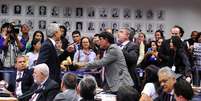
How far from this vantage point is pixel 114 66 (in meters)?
7.64

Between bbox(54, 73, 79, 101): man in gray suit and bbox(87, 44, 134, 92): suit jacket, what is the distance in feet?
4.10

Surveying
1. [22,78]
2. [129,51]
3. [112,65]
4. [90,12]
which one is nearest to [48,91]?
[112,65]

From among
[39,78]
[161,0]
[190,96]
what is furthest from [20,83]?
[161,0]

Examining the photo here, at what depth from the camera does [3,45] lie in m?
10.1

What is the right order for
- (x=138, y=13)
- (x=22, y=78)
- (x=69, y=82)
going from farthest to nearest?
(x=138, y=13) → (x=22, y=78) → (x=69, y=82)

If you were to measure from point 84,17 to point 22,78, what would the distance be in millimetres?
5058

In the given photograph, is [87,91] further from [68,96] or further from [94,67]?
[94,67]

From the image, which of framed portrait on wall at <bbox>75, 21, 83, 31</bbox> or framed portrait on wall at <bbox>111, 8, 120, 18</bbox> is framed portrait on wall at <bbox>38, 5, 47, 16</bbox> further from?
framed portrait on wall at <bbox>111, 8, 120, 18</bbox>

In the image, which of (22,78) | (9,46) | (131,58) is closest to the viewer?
(131,58)

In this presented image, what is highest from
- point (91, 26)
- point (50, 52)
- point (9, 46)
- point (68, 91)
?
point (91, 26)

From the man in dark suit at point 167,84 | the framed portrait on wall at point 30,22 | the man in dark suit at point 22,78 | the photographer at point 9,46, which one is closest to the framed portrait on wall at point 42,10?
the framed portrait on wall at point 30,22

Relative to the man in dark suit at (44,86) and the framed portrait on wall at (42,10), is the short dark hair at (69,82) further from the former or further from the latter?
the framed portrait on wall at (42,10)

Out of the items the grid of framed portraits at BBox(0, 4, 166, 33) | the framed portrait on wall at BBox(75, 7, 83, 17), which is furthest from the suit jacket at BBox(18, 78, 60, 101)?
the framed portrait on wall at BBox(75, 7, 83, 17)

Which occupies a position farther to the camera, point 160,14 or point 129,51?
point 160,14
